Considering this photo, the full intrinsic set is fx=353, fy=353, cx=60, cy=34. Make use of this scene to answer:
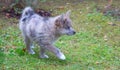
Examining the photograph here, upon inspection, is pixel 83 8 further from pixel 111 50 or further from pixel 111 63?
pixel 111 63

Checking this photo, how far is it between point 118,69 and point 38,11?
452 cm

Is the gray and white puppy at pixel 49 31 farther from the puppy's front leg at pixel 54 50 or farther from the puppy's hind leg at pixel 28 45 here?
the puppy's hind leg at pixel 28 45

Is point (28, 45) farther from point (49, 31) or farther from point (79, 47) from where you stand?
point (79, 47)

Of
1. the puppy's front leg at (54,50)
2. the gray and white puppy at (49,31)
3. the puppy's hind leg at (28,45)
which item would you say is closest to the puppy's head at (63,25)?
the gray and white puppy at (49,31)

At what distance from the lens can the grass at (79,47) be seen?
6.68 meters

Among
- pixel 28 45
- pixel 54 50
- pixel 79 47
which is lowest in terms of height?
pixel 79 47

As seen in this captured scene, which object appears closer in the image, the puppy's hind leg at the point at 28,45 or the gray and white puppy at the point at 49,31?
the gray and white puppy at the point at 49,31

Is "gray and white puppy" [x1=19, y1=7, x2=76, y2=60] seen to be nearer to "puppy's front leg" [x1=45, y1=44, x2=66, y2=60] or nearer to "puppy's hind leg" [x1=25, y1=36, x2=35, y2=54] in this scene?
"puppy's front leg" [x1=45, y1=44, x2=66, y2=60]

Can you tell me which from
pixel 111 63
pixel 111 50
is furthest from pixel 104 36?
pixel 111 63

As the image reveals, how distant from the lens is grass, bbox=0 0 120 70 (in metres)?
6.68

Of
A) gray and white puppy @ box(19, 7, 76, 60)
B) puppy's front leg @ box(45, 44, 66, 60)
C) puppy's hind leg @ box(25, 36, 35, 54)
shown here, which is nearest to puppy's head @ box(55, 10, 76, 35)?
gray and white puppy @ box(19, 7, 76, 60)

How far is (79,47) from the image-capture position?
7.98 metres

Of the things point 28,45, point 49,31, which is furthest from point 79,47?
point 49,31

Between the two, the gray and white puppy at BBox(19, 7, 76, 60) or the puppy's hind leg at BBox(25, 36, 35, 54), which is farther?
the puppy's hind leg at BBox(25, 36, 35, 54)
